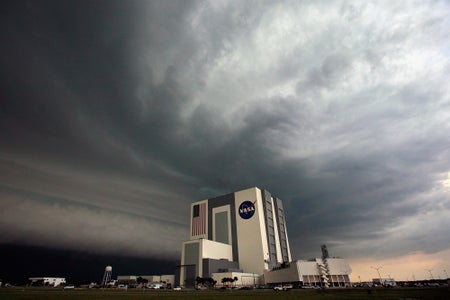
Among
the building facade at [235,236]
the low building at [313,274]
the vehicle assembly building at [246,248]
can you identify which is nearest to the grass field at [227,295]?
the low building at [313,274]

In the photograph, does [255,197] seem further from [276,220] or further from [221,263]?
[221,263]

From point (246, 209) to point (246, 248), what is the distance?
61.7 feet

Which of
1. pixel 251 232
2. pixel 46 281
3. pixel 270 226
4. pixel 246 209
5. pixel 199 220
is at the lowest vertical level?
pixel 46 281

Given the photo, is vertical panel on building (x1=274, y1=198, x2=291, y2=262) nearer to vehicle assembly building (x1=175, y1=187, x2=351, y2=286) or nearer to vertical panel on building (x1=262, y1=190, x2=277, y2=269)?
vehicle assembly building (x1=175, y1=187, x2=351, y2=286)

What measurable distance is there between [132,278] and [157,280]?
25404 mm

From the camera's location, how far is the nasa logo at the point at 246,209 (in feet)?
429

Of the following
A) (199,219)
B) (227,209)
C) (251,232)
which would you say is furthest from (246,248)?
(199,219)

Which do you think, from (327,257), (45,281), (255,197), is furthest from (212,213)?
(45,281)

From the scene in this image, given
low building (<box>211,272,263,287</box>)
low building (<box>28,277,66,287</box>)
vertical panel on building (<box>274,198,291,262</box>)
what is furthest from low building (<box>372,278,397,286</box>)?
low building (<box>28,277,66,287</box>)

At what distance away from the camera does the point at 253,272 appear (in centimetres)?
12050

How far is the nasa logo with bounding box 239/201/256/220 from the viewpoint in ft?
429

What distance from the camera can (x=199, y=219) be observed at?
146 metres

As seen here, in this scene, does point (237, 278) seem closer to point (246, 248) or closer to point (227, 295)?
point (246, 248)

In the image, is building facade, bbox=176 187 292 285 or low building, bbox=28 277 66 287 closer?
building facade, bbox=176 187 292 285
